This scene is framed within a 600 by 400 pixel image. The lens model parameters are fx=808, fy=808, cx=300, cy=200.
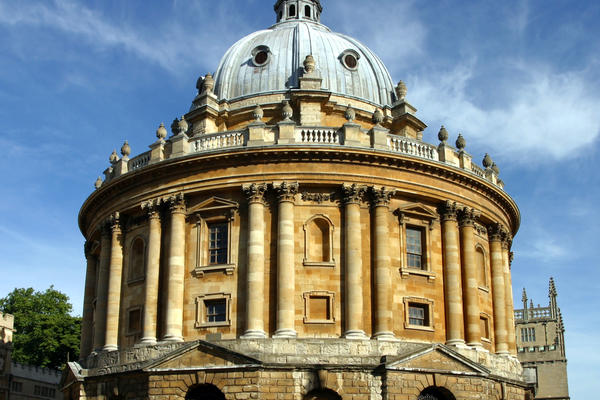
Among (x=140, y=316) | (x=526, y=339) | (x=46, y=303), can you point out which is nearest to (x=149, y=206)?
(x=140, y=316)

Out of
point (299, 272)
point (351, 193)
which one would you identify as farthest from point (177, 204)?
point (351, 193)

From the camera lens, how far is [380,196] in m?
36.9

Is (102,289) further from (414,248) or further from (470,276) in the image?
(470,276)

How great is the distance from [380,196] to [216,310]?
9.03 meters

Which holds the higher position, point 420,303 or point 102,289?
point 102,289

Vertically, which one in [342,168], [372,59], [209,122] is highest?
[372,59]

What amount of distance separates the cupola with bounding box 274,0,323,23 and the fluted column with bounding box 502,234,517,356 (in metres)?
21.6

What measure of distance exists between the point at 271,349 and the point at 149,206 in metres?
9.71

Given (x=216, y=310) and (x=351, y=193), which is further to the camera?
(x=351, y=193)

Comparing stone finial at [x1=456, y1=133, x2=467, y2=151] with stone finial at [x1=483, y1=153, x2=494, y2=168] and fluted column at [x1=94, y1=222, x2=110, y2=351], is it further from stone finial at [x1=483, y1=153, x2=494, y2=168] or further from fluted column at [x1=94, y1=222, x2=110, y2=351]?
fluted column at [x1=94, y1=222, x2=110, y2=351]

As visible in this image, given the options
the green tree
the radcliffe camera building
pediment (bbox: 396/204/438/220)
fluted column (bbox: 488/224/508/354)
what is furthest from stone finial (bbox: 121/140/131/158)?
the green tree

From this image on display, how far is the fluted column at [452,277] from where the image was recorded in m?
36.9

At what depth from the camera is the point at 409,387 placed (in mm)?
33344

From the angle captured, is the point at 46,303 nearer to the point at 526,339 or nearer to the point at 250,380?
the point at 250,380
